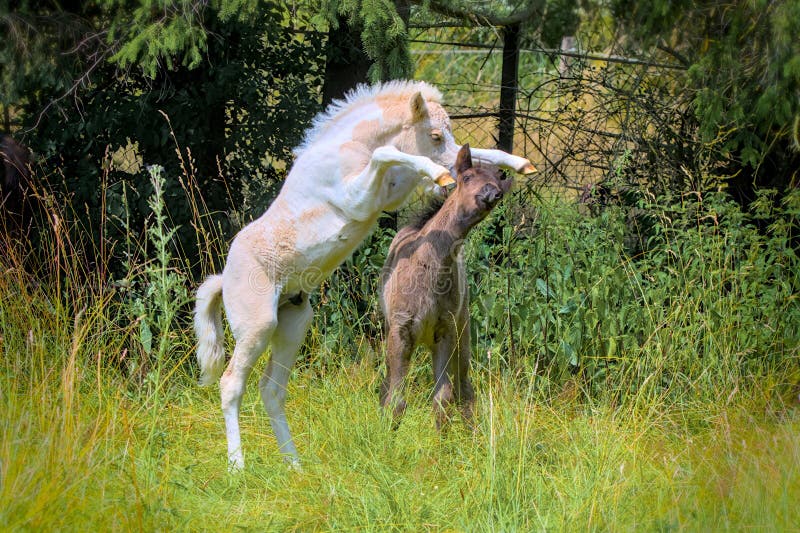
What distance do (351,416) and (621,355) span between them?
2.00 meters

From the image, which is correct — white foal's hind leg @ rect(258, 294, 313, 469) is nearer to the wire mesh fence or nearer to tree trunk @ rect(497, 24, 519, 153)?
the wire mesh fence

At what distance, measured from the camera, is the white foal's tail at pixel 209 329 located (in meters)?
5.14

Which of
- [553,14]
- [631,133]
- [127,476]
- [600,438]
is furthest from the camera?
[631,133]

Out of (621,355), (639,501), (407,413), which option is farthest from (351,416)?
(621,355)

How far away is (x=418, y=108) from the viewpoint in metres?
4.63

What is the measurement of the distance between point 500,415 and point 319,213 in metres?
1.40

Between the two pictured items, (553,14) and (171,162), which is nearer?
(553,14)

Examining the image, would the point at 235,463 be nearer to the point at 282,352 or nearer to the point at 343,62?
the point at 282,352

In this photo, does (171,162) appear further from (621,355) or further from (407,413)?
(621,355)

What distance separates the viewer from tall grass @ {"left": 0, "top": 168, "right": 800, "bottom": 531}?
13.1ft

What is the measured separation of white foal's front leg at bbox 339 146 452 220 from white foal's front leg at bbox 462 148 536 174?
12.9 inches

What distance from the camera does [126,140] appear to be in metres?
7.56

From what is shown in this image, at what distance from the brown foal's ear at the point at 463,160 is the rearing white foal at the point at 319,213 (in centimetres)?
9

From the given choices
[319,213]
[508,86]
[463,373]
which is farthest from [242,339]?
[508,86]
